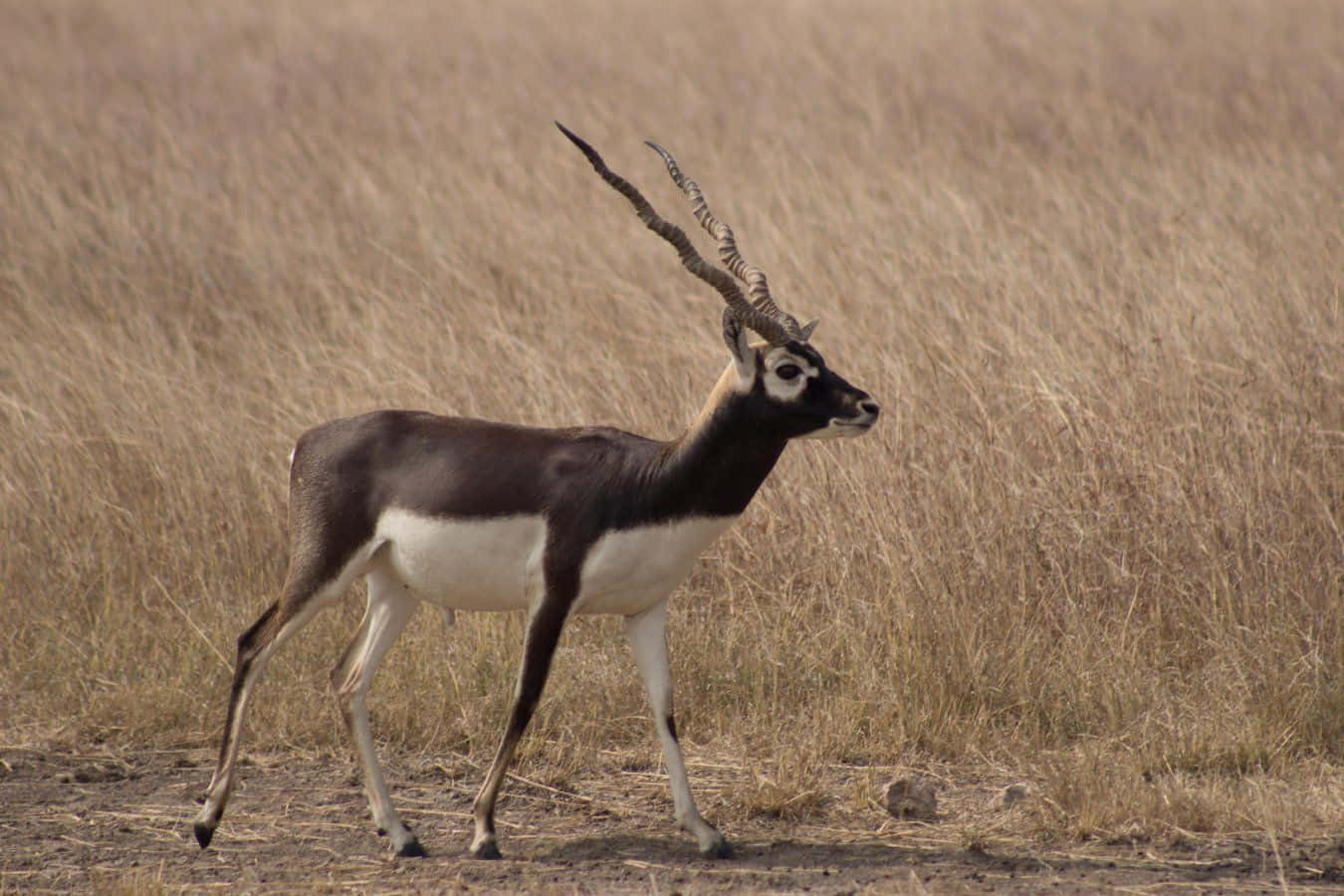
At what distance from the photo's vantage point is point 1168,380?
24.4 feet

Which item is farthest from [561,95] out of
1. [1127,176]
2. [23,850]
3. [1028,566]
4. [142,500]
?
[23,850]

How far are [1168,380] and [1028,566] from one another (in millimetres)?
1319

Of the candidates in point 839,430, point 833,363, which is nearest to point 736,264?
point 839,430

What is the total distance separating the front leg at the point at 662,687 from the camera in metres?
5.08

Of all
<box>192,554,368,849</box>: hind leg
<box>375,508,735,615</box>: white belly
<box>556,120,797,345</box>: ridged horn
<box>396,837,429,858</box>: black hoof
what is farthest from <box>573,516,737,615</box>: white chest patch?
<box>396,837,429,858</box>: black hoof

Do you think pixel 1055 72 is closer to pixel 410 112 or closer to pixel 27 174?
pixel 410 112

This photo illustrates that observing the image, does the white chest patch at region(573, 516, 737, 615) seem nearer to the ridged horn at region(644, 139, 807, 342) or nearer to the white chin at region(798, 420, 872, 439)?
the white chin at region(798, 420, 872, 439)

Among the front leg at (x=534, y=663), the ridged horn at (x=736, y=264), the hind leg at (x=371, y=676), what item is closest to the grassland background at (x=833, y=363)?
the hind leg at (x=371, y=676)

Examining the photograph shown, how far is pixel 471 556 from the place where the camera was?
16.2 feet

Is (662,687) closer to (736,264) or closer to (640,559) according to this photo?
(640,559)

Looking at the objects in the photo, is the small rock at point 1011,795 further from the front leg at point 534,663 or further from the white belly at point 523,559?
the front leg at point 534,663

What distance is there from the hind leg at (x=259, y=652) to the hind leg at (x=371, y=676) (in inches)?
10.1

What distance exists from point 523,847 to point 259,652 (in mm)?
1040

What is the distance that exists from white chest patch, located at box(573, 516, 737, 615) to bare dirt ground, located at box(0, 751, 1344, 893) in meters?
0.86
